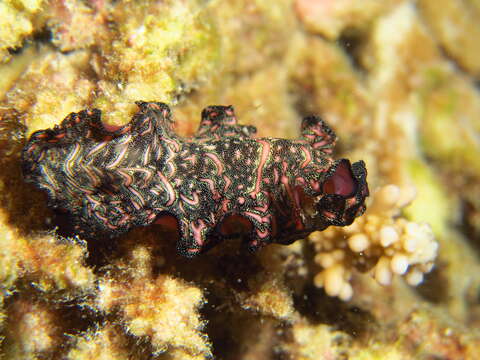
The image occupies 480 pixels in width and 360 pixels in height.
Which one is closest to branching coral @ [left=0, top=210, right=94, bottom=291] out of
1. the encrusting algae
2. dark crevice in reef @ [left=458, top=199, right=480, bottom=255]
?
the encrusting algae

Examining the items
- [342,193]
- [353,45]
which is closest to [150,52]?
[342,193]

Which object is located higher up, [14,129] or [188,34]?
[188,34]

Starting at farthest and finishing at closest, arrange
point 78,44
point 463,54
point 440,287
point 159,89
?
point 463,54, point 440,287, point 78,44, point 159,89

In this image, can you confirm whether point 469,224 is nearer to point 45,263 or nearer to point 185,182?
point 185,182

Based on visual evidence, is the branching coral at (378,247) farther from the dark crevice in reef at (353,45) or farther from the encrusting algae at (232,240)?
the dark crevice in reef at (353,45)

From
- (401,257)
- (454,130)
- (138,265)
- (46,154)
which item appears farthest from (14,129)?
(454,130)

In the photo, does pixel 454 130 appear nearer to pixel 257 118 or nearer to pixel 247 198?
pixel 257 118

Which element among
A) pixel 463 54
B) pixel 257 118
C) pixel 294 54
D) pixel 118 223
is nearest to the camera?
pixel 118 223
